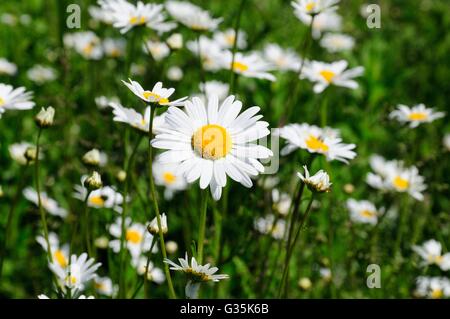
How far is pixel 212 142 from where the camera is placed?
1.45 meters

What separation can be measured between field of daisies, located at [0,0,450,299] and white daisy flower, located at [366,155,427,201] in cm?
1

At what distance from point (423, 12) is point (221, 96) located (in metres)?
2.10

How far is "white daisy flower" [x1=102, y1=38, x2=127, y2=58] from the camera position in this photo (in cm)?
326

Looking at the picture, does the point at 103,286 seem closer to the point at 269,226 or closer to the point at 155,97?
the point at 269,226

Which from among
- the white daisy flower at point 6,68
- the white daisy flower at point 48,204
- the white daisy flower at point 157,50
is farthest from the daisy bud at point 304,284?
the white daisy flower at point 6,68

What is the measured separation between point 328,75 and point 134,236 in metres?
0.89

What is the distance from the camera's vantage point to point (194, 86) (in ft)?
10.5

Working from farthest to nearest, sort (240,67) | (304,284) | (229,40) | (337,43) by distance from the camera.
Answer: (337,43), (229,40), (240,67), (304,284)

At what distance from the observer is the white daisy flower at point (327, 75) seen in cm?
227

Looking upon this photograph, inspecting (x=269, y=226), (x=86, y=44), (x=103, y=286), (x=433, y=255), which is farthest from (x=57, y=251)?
(x=86, y=44)

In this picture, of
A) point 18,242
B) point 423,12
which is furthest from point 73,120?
point 423,12

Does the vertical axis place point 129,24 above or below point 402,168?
above

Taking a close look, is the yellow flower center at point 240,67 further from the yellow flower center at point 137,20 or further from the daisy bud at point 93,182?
the daisy bud at point 93,182
